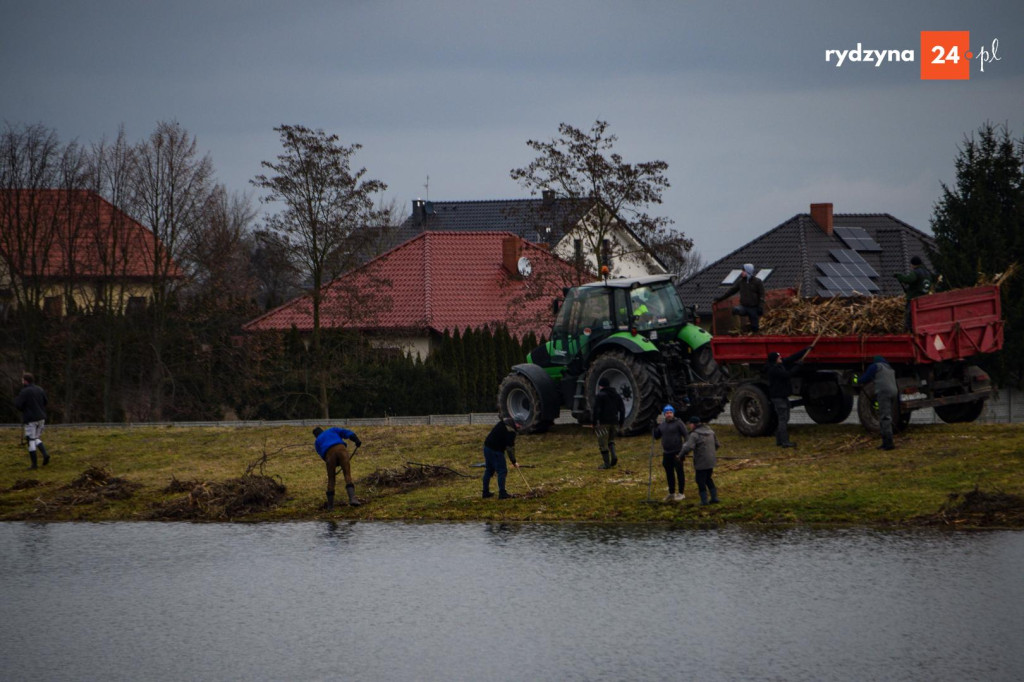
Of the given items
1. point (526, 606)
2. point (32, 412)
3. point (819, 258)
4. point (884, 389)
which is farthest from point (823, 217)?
point (526, 606)

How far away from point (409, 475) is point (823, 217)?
140 ft

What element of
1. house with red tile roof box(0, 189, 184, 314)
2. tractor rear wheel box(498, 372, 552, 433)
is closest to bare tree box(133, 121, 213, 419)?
house with red tile roof box(0, 189, 184, 314)

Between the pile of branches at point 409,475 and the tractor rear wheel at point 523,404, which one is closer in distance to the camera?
the pile of branches at point 409,475

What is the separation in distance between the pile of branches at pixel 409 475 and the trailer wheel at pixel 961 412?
28.1 feet

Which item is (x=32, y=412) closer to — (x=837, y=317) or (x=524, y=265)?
(x=837, y=317)

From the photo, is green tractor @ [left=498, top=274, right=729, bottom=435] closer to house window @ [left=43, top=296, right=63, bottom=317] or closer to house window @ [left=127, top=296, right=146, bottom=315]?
house window @ [left=127, top=296, right=146, bottom=315]

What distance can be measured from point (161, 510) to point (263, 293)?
207ft

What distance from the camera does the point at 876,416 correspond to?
19641 mm

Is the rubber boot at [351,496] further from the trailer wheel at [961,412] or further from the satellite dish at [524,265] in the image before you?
the satellite dish at [524,265]

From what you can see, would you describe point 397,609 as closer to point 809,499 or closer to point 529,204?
point 809,499

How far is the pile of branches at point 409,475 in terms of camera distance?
20.2 metres

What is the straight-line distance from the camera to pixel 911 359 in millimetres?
19109

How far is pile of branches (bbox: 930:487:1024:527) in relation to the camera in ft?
47.5

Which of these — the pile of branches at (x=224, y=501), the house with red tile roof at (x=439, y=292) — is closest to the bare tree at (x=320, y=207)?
the house with red tile roof at (x=439, y=292)
